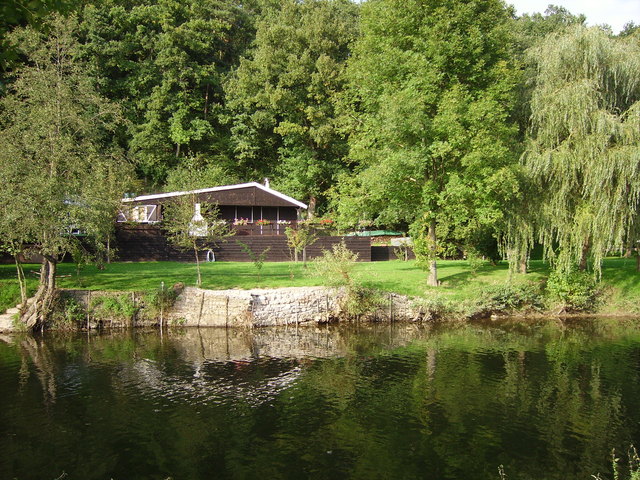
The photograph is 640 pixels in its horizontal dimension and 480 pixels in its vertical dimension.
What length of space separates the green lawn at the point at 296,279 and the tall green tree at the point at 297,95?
67.2ft

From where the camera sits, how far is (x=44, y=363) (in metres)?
16.5

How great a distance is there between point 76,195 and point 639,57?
23.6 m

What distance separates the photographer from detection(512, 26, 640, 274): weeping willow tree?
69.5 ft

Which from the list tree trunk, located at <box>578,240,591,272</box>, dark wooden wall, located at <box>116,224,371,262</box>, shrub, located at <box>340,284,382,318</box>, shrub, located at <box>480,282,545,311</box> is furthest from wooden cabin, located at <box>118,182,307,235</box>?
tree trunk, located at <box>578,240,591,272</box>

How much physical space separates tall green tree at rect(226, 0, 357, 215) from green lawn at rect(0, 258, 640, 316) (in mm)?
20493

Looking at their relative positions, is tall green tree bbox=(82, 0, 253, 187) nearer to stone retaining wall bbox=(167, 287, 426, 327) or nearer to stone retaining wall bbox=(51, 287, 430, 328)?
stone retaining wall bbox=(51, 287, 430, 328)

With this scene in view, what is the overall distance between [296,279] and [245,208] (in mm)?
17766

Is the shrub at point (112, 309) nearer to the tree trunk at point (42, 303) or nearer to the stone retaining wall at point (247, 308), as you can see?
the stone retaining wall at point (247, 308)

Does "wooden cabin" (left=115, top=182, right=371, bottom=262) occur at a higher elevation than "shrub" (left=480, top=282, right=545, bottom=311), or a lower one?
higher

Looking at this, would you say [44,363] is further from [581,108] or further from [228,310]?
[581,108]

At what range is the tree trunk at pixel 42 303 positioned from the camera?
2055 cm

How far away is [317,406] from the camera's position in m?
13.0

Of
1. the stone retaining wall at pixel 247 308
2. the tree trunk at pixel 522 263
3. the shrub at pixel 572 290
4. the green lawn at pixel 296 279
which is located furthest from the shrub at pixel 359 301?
the shrub at pixel 572 290

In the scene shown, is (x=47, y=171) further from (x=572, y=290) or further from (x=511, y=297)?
(x=572, y=290)
